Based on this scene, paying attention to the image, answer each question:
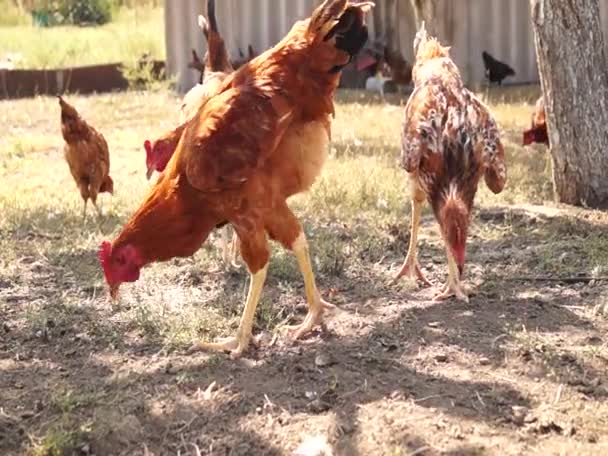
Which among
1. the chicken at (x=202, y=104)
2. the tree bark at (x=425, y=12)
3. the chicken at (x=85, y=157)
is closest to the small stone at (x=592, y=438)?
the chicken at (x=202, y=104)

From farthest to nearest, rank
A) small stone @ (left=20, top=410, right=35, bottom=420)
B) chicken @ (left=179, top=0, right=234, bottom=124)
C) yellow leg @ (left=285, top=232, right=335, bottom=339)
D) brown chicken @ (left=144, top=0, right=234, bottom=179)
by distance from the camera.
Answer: chicken @ (left=179, top=0, right=234, bottom=124), brown chicken @ (left=144, top=0, right=234, bottom=179), yellow leg @ (left=285, top=232, right=335, bottom=339), small stone @ (left=20, top=410, right=35, bottom=420)

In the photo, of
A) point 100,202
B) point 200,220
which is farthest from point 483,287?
point 100,202

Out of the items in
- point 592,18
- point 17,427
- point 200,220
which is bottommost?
point 17,427

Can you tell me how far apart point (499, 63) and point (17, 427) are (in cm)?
1070

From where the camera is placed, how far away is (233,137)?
466 centimetres

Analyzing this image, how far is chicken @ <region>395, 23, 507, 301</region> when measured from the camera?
16.5 ft

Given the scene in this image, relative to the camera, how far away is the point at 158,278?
5902 millimetres

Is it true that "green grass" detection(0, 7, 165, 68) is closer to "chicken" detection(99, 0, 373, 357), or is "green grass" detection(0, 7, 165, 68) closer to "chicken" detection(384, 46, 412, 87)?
"chicken" detection(384, 46, 412, 87)

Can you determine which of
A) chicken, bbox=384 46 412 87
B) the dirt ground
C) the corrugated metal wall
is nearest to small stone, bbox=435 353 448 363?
the dirt ground

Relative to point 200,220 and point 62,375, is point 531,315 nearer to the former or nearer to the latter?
point 200,220

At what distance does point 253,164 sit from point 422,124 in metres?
1.18

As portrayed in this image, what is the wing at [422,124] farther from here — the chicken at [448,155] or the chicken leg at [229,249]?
the chicken leg at [229,249]

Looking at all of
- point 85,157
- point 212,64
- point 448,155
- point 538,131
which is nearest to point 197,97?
point 212,64

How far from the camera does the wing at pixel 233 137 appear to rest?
4.60 m
